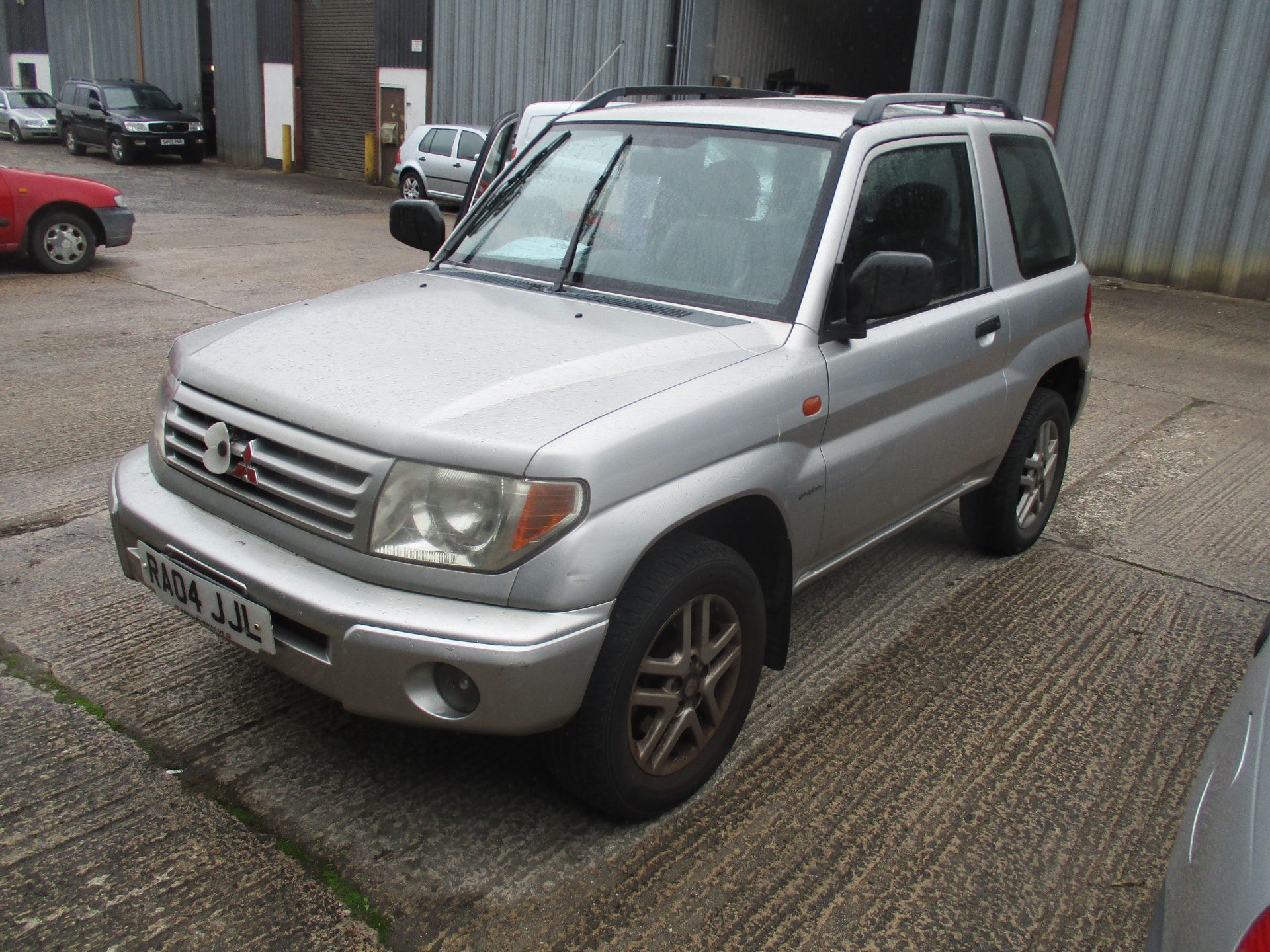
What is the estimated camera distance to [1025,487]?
4629 millimetres

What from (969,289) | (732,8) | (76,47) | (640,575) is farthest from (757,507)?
(76,47)

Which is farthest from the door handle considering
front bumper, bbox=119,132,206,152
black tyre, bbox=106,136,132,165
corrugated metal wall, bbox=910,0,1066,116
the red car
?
black tyre, bbox=106,136,132,165

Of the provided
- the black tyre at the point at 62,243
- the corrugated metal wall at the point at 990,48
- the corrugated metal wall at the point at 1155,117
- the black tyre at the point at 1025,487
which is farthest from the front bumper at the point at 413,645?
the corrugated metal wall at the point at 990,48

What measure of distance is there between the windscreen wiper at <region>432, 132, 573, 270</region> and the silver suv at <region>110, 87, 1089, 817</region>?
1cm

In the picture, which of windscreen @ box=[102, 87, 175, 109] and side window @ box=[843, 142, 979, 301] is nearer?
side window @ box=[843, 142, 979, 301]

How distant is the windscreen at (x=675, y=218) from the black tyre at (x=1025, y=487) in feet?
5.55

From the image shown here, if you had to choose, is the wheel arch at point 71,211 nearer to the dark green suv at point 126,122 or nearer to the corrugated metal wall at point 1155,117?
the corrugated metal wall at point 1155,117

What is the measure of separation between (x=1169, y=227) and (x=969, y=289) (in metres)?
10.6

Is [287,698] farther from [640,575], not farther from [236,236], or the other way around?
[236,236]

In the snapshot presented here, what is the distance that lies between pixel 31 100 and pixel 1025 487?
3215cm

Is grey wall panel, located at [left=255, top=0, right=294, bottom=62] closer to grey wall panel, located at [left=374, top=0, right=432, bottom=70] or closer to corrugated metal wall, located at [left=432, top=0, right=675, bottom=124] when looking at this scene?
grey wall panel, located at [left=374, top=0, right=432, bottom=70]

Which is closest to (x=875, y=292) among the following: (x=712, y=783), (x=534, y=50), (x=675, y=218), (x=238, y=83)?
(x=675, y=218)

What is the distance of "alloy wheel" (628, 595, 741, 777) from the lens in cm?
263

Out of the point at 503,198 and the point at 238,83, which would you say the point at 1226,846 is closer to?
the point at 503,198
